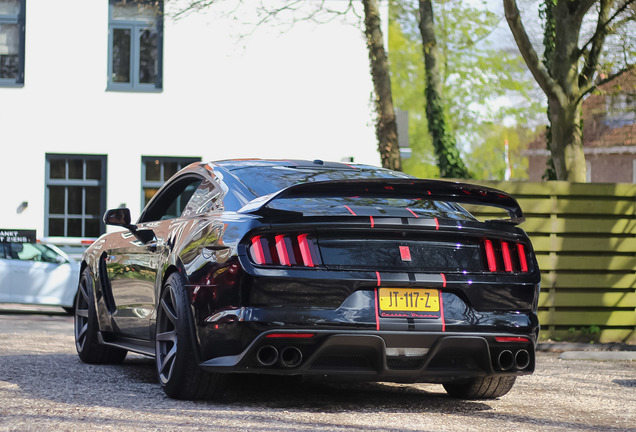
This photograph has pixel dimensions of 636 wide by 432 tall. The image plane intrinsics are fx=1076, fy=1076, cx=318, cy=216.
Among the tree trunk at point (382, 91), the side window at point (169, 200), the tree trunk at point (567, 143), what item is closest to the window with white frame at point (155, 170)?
the tree trunk at point (382, 91)

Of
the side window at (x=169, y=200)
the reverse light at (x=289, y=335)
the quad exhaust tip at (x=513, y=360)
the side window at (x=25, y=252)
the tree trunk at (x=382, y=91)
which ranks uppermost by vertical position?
the tree trunk at (x=382, y=91)

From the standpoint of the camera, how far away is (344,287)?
546 centimetres

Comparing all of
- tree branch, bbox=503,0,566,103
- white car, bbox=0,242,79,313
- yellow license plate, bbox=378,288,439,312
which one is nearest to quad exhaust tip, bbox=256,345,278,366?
yellow license plate, bbox=378,288,439,312

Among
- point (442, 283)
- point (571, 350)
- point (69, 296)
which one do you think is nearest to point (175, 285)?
point (442, 283)

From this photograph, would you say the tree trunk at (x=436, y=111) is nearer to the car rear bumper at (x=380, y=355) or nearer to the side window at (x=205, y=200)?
the side window at (x=205, y=200)

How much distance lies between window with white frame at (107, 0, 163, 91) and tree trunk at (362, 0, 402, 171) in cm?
855

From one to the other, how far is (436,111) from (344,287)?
17.2m

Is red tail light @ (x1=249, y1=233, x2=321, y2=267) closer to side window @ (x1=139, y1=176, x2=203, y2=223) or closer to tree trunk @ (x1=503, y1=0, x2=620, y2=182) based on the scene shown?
side window @ (x1=139, y1=176, x2=203, y2=223)

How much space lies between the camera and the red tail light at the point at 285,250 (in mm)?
5477

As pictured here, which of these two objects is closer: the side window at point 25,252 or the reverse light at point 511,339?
the reverse light at point 511,339

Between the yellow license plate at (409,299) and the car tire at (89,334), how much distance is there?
3131 mm

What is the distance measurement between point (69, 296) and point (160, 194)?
33.1ft

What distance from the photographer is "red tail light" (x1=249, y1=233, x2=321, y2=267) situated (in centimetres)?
548

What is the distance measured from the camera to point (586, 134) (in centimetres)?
4847
